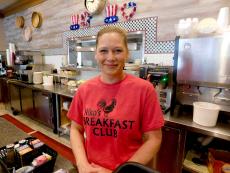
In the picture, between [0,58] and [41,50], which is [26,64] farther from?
[0,58]

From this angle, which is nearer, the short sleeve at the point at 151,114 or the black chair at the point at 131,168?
the black chair at the point at 131,168

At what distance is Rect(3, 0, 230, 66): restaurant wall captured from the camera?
2.00m

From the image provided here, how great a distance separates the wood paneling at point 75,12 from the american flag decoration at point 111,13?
0.07m

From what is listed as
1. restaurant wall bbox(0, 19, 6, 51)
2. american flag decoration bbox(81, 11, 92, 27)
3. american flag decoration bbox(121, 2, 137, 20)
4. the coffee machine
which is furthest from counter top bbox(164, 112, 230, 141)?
restaurant wall bbox(0, 19, 6, 51)

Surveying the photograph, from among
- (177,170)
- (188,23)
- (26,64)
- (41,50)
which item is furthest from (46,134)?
(188,23)

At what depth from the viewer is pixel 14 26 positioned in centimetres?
543

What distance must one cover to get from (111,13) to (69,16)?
3.89ft

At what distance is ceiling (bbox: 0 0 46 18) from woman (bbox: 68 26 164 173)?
161 inches

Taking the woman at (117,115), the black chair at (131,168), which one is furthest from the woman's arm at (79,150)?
the black chair at (131,168)

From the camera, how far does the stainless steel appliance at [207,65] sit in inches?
59.7

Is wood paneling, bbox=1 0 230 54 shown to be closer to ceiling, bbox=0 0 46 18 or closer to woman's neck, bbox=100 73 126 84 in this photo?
ceiling, bbox=0 0 46 18

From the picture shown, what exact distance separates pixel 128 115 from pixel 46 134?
9.35ft

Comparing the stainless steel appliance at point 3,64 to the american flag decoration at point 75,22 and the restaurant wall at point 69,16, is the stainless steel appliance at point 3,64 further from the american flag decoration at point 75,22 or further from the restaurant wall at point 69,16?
the american flag decoration at point 75,22

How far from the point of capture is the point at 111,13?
280 centimetres
